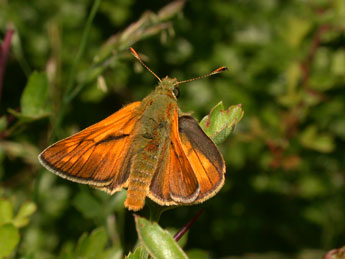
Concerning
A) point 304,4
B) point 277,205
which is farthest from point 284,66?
point 277,205

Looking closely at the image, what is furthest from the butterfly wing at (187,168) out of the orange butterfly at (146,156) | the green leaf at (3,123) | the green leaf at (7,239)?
the green leaf at (3,123)

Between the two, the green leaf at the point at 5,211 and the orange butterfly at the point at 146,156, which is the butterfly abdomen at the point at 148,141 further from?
the green leaf at the point at 5,211

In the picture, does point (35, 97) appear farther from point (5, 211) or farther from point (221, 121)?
point (221, 121)

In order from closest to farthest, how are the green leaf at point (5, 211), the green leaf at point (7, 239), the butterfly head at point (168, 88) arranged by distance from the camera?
the green leaf at point (7, 239) < the green leaf at point (5, 211) < the butterfly head at point (168, 88)

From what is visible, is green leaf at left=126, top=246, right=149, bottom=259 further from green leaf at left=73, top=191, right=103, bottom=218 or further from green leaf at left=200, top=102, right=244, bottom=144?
green leaf at left=73, top=191, right=103, bottom=218

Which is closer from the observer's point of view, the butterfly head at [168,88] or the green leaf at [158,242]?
the green leaf at [158,242]

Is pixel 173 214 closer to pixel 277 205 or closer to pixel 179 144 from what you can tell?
pixel 277 205

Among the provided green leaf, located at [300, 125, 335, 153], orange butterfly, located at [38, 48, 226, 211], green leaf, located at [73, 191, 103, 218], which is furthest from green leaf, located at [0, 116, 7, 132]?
green leaf, located at [300, 125, 335, 153]
